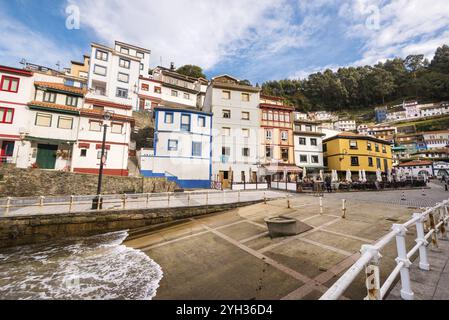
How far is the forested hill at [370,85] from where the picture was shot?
86375 millimetres

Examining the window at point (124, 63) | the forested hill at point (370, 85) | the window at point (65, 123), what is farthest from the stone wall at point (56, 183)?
the forested hill at point (370, 85)

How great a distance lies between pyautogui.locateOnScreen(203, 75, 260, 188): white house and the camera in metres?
27.4

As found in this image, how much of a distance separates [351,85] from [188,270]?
117m

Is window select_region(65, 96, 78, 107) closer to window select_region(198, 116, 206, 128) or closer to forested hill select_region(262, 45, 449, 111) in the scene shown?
window select_region(198, 116, 206, 128)

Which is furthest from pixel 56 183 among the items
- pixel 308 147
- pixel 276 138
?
pixel 308 147

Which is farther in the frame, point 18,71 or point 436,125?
point 436,125

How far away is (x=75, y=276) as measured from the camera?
5.85 meters

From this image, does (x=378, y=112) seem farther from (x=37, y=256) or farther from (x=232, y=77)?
(x=37, y=256)

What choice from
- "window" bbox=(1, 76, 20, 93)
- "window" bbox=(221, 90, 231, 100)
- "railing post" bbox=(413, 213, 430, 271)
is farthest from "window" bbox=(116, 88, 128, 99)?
"railing post" bbox=(413, 213, 430, 271)

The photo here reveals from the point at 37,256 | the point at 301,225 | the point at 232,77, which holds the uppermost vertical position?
the point at 232,77

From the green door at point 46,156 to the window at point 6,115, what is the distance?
3.53 m
